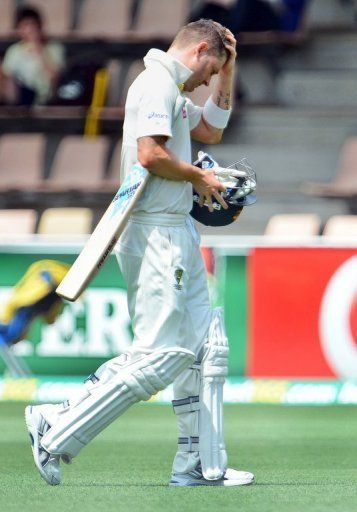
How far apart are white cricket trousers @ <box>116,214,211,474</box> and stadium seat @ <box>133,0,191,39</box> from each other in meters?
9.56

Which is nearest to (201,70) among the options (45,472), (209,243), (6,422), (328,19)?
(45,472)

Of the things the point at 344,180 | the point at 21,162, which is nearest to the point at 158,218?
the point at 344,180

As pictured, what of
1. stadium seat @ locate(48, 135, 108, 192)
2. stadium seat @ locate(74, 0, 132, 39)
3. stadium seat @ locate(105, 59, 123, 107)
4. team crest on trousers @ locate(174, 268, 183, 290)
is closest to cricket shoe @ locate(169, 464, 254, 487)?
team crest on trousers @ locate(174, 268, 183, 290)

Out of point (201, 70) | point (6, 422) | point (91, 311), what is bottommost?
point (6, 422)

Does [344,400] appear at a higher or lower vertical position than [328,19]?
lower

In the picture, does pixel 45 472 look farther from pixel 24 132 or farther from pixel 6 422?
pixel 24 132

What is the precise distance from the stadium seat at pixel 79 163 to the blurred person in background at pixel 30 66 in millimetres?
679

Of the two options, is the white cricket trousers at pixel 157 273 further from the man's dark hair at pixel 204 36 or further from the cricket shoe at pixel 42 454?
the man's dark hair at pixel 204 36

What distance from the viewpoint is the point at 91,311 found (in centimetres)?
1050

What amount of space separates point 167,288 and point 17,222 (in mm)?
7764

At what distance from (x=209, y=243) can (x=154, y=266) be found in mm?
4628

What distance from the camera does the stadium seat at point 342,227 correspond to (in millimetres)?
12109

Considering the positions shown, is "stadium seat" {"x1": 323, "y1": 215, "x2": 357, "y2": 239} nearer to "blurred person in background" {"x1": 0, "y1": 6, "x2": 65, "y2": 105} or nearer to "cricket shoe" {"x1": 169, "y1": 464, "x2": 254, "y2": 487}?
"blurred person in background" {"x1": 0, "y1": 6, "x2": 65, "y2": 105}

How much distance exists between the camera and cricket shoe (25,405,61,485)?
5777mm
